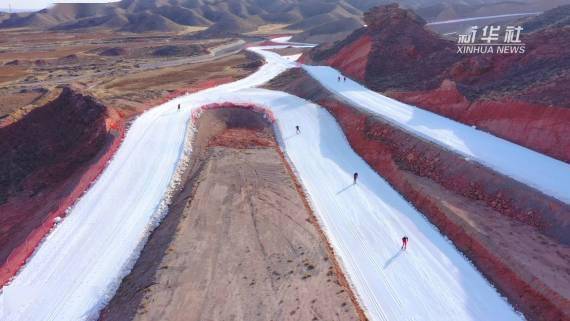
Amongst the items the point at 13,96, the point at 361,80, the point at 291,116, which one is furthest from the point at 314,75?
the point at 13,96

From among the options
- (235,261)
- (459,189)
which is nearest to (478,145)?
(459,189)

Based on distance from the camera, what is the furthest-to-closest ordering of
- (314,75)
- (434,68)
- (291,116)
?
(314,75) → (434,68) → (291,116)

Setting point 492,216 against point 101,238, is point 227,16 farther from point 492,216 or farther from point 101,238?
point 492,216

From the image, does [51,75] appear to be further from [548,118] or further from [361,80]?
[548,118]

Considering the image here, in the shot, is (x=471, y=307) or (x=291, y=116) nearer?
(x=471, y=307)

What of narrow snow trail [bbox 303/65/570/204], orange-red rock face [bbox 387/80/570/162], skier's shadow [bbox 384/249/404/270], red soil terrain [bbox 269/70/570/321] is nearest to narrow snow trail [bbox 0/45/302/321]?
skier's shadow [bbox 384/249/404/270]

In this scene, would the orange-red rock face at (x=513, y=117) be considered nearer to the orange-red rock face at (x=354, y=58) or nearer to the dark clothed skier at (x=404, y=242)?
the dark clothed skier at (x=404, y=242)

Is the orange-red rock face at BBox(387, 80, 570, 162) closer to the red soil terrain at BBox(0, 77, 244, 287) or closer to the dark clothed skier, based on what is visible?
the dark clothed skier
